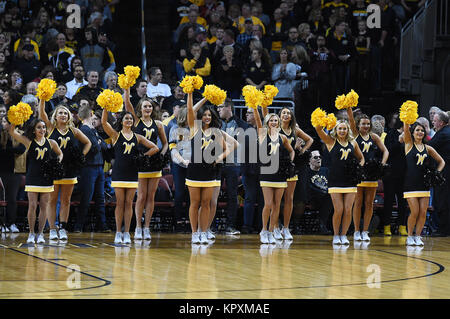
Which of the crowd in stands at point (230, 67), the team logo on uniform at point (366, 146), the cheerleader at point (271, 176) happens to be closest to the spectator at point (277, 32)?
the crowd in stands at point (230, 67)

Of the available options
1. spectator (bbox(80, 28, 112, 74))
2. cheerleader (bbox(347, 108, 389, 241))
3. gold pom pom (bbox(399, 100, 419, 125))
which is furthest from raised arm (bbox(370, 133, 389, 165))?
spectator (bbox(80, 28, 112, 74))

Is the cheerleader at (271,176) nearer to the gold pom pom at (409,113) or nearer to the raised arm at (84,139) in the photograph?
the gold pom pom at (409,113)

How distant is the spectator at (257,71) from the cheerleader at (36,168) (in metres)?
4.88

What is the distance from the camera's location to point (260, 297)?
6.87m

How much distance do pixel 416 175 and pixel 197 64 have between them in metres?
5.10

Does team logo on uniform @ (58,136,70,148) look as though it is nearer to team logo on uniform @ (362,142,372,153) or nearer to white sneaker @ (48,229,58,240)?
white sneaker @ (48,229,58,240)

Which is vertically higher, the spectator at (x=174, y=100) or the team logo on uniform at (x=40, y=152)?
the spectator at (x=174, y=100)

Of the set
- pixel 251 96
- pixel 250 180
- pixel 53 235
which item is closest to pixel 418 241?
pixel 250 180

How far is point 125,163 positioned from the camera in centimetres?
1109

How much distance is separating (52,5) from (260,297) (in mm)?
10992

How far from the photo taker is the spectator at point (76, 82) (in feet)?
46.0
